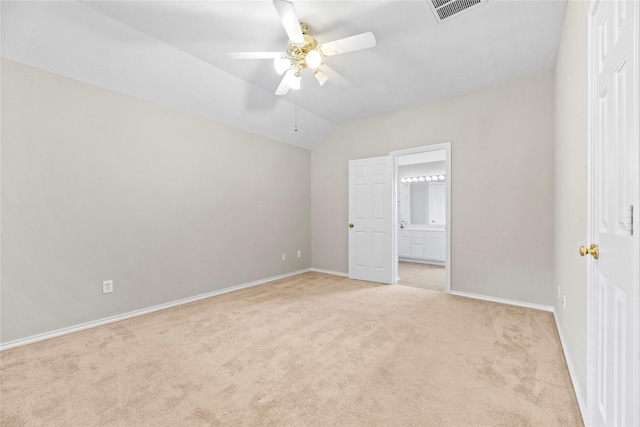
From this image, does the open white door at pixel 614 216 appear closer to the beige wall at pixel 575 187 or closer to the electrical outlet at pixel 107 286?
the beige wall at pixel 575 187

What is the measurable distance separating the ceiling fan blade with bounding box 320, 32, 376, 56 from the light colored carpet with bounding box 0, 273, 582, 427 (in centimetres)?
241

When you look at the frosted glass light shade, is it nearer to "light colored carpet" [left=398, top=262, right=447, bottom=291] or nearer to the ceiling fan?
the ceiling fan

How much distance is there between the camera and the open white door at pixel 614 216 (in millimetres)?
812

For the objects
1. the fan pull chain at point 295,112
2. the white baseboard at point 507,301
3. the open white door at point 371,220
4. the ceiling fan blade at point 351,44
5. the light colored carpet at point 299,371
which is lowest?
the light colored carpet at point 299,371

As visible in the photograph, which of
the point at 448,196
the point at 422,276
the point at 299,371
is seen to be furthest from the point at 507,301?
the point at 299,371

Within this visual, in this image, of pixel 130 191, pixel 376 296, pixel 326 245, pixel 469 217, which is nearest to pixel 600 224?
pixel 469 217

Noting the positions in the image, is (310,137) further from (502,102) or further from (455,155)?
(502,102)

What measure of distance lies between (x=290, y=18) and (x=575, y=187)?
2.21 m

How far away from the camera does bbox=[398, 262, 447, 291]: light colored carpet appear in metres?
4.25

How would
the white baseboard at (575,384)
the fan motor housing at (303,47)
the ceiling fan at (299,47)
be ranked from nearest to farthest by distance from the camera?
the white baseboard at (575,384) < the ceiling fan at (299,47) < the fan motor housing at (303,47)

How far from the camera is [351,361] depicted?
206cm

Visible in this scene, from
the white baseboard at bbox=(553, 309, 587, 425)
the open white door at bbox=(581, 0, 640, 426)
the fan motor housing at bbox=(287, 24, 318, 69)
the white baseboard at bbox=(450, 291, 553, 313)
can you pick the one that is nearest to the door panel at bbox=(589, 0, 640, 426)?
the open white door at bbox=(581, 0, 640, 426)

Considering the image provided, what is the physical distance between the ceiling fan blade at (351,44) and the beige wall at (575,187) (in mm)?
1223

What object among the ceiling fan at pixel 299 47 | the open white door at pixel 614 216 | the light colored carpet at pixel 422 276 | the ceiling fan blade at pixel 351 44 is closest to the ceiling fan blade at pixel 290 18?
the ceiling fan at pixel 299 47
